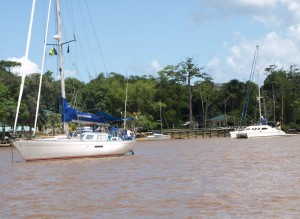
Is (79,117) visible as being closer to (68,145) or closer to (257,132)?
A: (68,145)

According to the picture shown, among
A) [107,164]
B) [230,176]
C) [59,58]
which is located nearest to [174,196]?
[230,176]

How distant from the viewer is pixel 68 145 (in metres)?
38.2

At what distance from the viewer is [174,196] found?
68.1ft

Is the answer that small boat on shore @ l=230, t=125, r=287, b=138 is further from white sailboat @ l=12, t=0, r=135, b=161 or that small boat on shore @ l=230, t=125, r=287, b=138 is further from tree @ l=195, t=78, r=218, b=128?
white sailboat @ l=12, t=0, r=135, b=161

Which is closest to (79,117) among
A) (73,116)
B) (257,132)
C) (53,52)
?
(73,116)

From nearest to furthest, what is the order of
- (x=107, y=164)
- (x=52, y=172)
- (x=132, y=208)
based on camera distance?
(x=132, y=208) → (x=52, y=172) → (x=107, y=164)

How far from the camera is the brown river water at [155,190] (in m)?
18.0

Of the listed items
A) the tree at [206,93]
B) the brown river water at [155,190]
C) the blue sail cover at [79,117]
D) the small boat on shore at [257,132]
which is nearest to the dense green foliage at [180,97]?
the tree at [206,93]

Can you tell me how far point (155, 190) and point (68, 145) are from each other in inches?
658

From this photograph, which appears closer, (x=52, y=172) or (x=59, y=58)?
(x=52, y=172)

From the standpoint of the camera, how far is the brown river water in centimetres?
1800

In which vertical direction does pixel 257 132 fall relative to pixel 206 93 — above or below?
below

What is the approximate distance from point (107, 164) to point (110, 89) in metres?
73.4

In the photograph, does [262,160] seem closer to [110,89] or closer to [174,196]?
[174,196]
